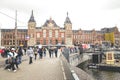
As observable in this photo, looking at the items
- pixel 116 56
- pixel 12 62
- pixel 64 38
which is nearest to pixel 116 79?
pixel 12 62

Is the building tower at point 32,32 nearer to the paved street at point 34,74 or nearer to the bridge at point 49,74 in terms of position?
the paved street at point 34,74

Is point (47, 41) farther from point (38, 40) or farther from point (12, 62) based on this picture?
point (12, 62)

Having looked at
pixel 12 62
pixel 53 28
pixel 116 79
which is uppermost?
pixel 53 28

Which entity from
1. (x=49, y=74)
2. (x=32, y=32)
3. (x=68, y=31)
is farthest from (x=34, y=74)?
(x=68, y=31)

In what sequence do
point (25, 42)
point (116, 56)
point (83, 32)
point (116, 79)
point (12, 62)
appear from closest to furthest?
point (12, 62), point (116, 79), point (116, 56), point (25, 42), point (83, 32)

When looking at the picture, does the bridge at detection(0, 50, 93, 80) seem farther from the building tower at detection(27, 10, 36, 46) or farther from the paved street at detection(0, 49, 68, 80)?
the building tower at detection(27, 10, 36, 46)

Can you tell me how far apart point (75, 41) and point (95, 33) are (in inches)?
536

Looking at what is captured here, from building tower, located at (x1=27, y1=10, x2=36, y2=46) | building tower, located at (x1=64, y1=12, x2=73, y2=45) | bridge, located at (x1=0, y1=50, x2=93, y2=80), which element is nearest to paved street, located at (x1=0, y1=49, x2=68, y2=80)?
bridge, located at (x1=0, y1=50, x2=93, y2=80)

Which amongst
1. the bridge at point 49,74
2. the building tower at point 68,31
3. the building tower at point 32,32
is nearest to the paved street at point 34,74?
the bridge at point 49,74

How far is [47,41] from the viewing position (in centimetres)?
12425

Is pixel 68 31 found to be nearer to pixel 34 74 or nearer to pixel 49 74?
pixel 49 74

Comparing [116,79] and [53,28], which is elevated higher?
[53,28]

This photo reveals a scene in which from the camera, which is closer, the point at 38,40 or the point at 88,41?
the point at 38,40

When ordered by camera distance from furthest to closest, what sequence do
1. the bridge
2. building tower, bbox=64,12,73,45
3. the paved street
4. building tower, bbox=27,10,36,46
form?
1. building tower, bbox=64,12,73,45
2. building tower, bbox=27,10,36,46
3. the paved street
4. the bridge
